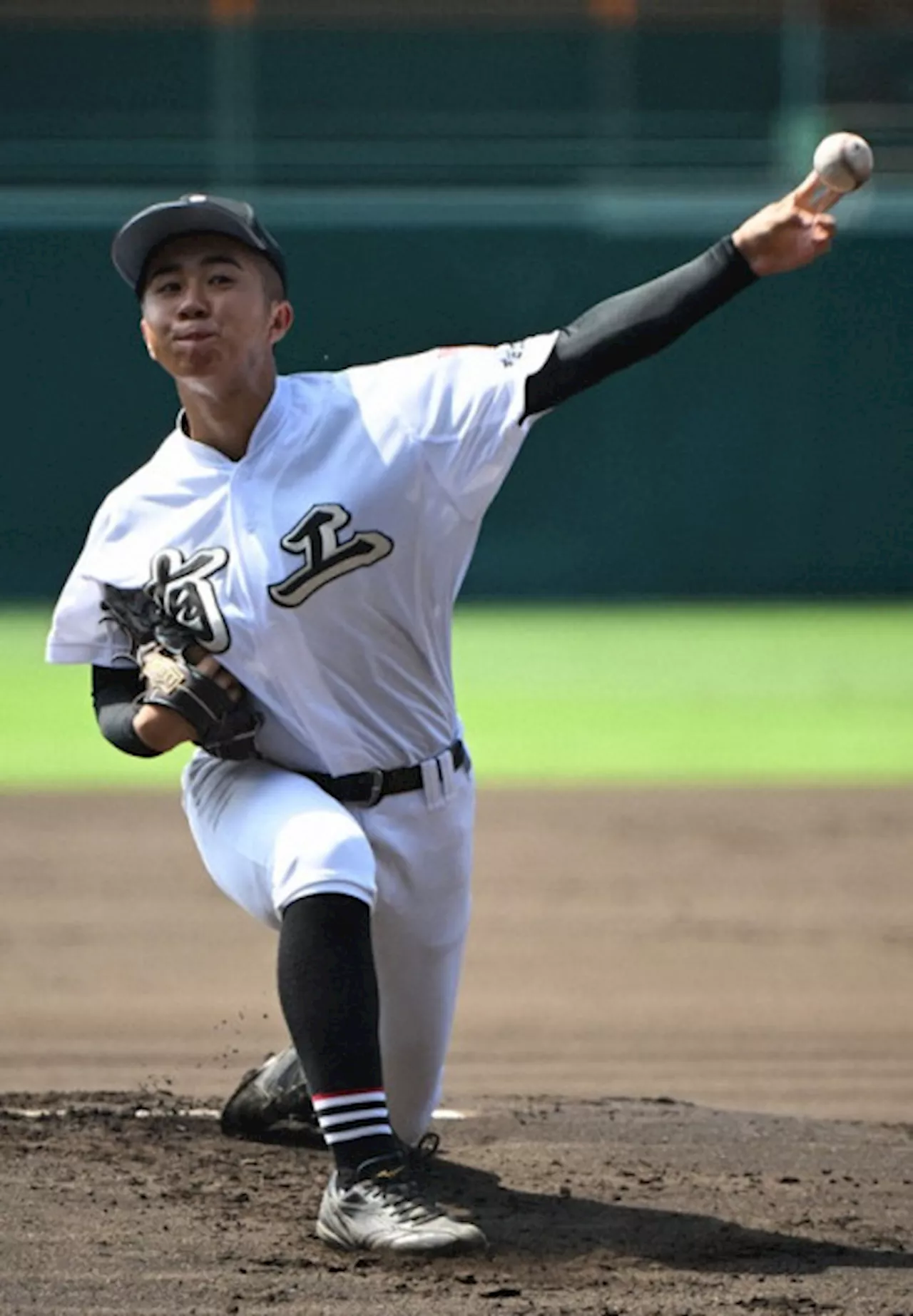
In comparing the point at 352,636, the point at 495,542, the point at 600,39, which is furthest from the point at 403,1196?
the point at 600,39

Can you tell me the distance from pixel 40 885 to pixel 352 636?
3.27m

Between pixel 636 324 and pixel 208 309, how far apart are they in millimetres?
702

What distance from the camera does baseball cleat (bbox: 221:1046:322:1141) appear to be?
4105 millimetres

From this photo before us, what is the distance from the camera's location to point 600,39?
17.2 m

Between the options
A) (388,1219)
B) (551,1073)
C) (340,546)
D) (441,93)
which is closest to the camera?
(388,1219)

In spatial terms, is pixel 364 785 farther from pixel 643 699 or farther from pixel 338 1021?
pixel 643 699

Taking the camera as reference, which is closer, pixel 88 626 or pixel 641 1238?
pixel 641 1238

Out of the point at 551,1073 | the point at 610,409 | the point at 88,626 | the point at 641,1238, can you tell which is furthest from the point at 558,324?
the point at 641,1238

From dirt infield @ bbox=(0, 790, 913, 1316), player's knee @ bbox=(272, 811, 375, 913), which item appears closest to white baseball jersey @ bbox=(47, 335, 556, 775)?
player's knee @ bbox=(272, 811, 375, 913)

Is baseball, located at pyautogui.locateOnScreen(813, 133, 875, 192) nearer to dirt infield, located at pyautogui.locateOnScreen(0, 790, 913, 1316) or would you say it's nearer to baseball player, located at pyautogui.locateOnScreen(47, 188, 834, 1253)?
baseball player, located at pyautogui.locateOnScreen(47, 188, 834, 1253)

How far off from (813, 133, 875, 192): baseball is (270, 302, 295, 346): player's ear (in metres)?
0.94

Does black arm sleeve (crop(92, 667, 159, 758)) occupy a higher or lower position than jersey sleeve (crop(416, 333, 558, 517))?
lower

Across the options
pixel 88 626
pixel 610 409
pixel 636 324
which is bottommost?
pixel 88 626

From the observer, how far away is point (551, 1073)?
4852 mm
